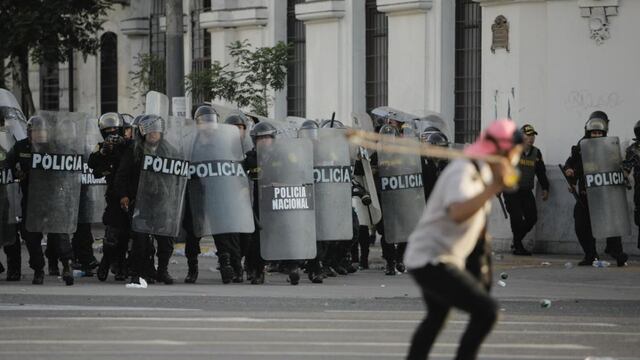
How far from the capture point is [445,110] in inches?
1122

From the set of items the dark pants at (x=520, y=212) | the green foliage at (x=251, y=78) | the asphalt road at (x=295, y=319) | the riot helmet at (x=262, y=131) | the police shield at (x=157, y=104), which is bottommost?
the asphalt road at (x=295, y=319)

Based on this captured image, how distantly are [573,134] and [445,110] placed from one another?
3.20 meters

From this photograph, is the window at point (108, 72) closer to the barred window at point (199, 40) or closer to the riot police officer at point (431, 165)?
the barred window at point (199, 40)

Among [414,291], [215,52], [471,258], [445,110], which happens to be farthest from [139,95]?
[471,258]

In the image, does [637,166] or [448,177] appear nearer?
[448,177]

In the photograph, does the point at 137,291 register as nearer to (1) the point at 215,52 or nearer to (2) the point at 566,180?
(2) the point at 566,180

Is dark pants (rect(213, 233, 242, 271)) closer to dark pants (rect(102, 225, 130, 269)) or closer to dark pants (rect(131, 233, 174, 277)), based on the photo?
dark pants (rect(131, 233, 174, 277))

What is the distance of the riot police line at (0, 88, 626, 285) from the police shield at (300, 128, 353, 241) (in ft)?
0.04

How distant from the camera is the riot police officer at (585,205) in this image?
74.2ft

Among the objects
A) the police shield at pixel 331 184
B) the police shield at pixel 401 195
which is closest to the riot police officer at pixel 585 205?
the police shield at pixel 401 195

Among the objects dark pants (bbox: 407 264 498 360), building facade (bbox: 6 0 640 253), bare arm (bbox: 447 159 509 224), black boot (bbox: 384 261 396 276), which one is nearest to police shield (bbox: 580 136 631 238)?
building facade (bbox: 6 0 640 253)

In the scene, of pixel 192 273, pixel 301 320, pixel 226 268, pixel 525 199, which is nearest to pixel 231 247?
pixel 226 268

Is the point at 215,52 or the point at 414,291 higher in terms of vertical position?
the point at 215,52

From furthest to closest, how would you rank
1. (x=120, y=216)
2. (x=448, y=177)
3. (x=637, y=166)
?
(x=637, y=166)
(x=120, y=216)
(x=448, y=177)
